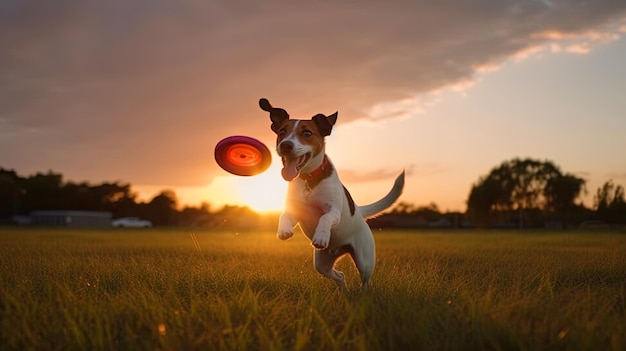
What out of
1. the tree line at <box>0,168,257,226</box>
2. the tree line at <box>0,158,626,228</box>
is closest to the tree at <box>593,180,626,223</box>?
the tree line at <box>0,158,626,228</box>

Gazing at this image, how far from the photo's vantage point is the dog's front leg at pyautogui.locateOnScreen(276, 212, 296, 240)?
6.39 meters

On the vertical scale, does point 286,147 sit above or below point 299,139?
below

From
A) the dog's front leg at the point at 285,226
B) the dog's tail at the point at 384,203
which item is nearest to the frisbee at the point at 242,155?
the dog's front leg at the point at 285,226

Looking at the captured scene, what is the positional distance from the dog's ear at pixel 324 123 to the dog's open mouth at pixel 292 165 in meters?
0.34

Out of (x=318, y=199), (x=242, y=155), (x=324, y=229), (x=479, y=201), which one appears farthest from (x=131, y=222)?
(x=324, y=229)

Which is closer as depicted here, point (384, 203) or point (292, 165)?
point (292, 165)

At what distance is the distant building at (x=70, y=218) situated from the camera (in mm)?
94375

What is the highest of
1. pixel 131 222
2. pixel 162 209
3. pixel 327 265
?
pixel 162 209

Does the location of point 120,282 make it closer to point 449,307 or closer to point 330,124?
point 330,124

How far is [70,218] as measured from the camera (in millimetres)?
95875

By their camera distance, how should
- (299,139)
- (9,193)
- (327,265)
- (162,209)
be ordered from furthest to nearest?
(162,209), (9,193), (327,265), (299,139)

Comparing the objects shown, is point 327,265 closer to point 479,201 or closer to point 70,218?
point 479,201

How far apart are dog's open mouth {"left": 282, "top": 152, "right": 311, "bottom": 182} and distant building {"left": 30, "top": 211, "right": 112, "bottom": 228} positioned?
91.3 m

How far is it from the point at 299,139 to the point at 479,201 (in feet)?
248
